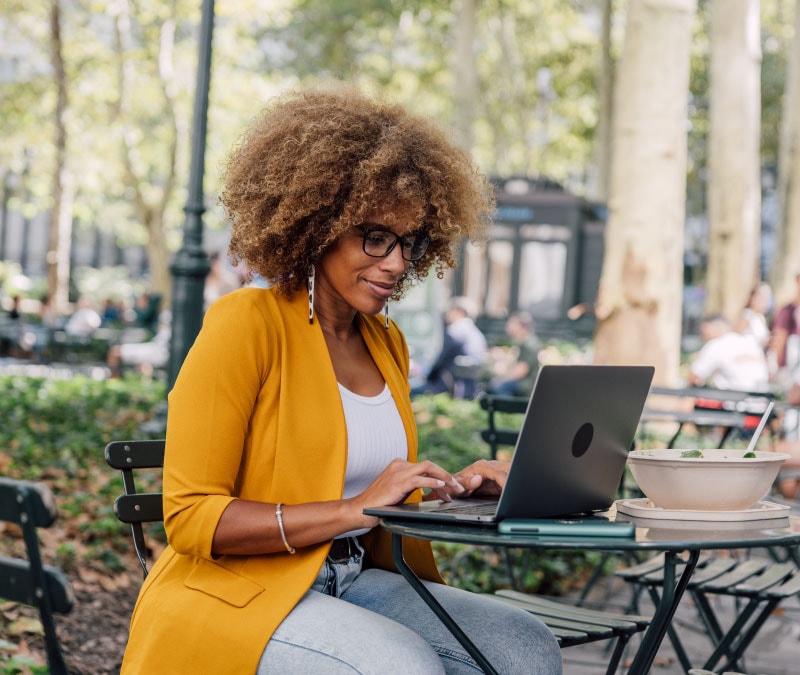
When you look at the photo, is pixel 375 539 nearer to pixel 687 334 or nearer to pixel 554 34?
pixel 554 34

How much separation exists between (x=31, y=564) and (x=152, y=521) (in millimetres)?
1157

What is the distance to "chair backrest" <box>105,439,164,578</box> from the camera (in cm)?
301

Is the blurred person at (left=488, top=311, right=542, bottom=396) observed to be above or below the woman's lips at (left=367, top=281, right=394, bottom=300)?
below

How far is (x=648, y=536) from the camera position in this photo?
90.5 inches

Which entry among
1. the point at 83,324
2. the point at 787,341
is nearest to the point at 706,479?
the point at 787,341

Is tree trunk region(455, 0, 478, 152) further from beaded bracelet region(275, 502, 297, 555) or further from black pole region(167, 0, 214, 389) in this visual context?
beaded bracelet region(275, 502, 297, 555)

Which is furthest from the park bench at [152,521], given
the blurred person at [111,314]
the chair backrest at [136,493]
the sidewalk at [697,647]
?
the blurred person at [111,314]

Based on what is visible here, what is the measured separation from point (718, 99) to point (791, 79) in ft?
8.22

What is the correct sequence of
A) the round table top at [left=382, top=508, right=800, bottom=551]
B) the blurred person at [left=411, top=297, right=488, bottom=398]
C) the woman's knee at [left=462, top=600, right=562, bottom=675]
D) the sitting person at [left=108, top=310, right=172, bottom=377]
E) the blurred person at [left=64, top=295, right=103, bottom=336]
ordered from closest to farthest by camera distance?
1. the round table top at [left=382, top=508, right=800, bottom=551]
2. the woman's knee at [left=462, top=600, right=562, bottom=675]
3. the blurred person at [left=411, top=297, right=488, bottom=398]
4. the sitting person at [left=108, top=310, right=172, bottom=377]
5. the blurred person at [left=64, top=295, right=103, bottom=336]

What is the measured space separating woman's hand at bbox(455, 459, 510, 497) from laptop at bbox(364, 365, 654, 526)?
0.48ft

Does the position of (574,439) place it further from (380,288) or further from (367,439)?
(380,288)

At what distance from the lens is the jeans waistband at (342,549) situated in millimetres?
2783

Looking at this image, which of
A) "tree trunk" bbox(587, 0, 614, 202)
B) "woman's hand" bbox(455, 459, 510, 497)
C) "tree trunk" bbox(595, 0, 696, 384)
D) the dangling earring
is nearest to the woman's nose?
the dangling earring

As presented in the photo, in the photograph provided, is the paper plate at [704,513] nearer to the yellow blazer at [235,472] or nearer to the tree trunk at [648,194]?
the yellow blazer at [235,472]
